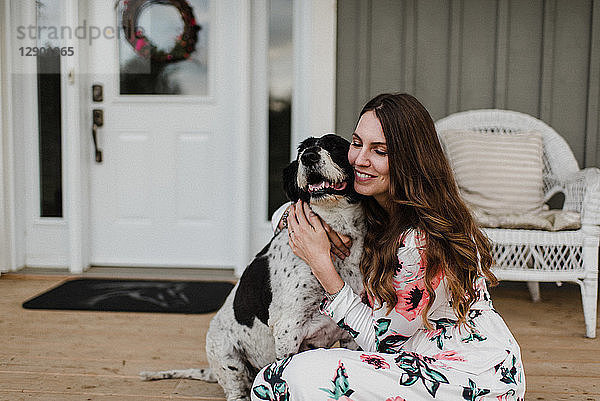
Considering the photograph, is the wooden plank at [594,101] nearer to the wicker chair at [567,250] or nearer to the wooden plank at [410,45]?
the wicker chair at [567,250]

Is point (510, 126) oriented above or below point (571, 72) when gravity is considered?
below

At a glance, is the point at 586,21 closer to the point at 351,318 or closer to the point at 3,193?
the point at 351,318

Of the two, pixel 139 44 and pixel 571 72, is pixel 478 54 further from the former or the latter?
pixel 139 44

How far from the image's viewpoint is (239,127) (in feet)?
12.8

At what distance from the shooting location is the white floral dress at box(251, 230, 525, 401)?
133cm

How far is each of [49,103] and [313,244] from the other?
3.07 metres

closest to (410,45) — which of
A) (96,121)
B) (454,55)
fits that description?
(454,55)

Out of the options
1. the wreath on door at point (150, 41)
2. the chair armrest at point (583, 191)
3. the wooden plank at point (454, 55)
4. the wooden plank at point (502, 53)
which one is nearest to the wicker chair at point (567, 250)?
the chair armrest at point (583, 191)

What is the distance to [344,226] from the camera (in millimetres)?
1668

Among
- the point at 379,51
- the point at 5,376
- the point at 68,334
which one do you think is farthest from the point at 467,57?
the point at 5,376

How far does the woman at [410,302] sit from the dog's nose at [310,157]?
9 cm

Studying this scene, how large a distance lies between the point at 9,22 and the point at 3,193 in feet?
3.71

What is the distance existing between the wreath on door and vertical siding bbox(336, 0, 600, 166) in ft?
3.33

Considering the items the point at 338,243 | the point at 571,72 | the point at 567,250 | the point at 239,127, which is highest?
the point at 571,72
